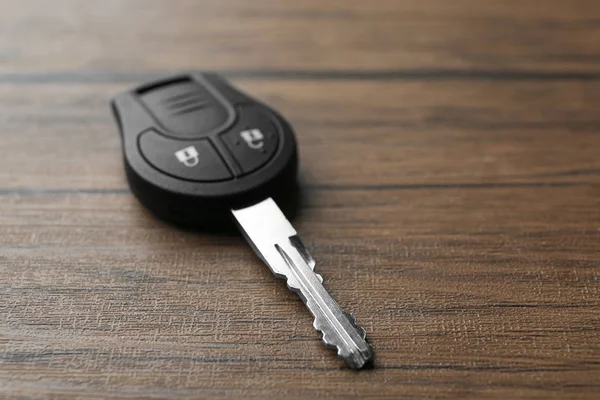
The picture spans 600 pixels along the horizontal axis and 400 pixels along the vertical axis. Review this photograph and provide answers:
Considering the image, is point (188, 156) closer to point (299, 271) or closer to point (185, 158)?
point (185, 158)

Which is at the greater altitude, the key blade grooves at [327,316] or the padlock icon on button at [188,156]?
the padlock icon on button at [188,156]

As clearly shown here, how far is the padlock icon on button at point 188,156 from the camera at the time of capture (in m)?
0.56

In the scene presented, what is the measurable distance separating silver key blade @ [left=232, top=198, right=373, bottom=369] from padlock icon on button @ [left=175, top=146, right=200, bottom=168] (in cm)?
5

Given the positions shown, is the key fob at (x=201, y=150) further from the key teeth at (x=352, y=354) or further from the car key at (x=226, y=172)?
the key teeth at (x=352, y=354)

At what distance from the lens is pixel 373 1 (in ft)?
2.91

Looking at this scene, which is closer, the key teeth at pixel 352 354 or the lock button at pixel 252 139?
the key teeth at pixel 352 354

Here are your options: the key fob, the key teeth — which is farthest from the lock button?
the key teeth

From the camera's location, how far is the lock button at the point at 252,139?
0.57 m

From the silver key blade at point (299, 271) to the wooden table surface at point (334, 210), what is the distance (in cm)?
1

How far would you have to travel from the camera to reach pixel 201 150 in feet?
1.90

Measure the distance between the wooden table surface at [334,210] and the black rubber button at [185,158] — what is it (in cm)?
5

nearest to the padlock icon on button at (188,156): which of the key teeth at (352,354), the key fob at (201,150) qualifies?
the key fob at (201,150)

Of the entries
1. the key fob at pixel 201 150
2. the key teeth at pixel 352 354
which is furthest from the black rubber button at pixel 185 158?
the key teeth at pixel 352 354

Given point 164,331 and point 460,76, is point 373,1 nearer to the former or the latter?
point 460,76
